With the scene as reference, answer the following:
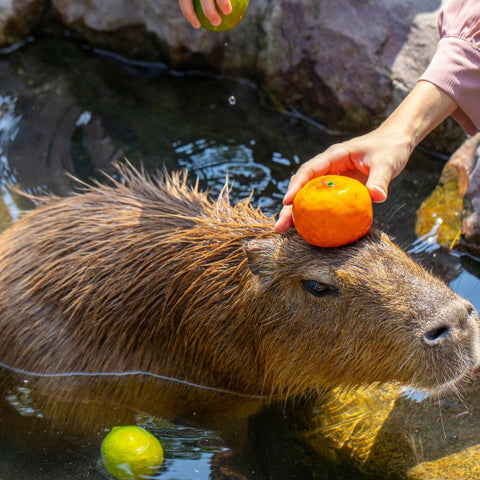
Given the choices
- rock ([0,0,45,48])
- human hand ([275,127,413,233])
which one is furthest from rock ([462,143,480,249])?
rock ([0,0,45,48])

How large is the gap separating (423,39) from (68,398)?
333cm

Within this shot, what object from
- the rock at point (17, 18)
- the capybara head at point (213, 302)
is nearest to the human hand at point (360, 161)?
the capybara head at point (213, 302)

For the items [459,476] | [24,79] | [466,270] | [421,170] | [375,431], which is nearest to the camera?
[459,476]

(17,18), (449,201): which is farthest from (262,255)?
(17,18)

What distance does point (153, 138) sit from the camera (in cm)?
511

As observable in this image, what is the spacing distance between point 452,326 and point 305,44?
306 cm

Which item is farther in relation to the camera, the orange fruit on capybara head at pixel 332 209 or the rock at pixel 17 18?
A: the rock at pixel 17 18

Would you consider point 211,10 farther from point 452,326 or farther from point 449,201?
point 449,201

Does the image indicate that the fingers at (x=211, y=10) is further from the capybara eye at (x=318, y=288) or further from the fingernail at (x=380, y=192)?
the capybara eye at (x=318, y=288)

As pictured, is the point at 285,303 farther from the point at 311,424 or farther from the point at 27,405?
the point at 27,405

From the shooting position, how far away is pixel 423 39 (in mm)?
4809

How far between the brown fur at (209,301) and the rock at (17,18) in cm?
279

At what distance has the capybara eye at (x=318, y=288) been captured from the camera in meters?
2.83

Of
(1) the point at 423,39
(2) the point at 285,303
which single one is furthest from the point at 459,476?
(1) the point at 423,39
